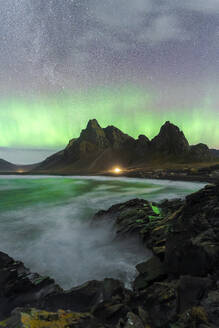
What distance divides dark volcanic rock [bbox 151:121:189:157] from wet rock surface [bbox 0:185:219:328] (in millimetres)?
116455

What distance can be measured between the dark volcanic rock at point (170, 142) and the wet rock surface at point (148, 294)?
116 metres

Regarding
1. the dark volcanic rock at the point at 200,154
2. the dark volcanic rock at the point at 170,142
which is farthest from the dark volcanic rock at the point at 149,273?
the dark volcanic rock at the point at 170,142

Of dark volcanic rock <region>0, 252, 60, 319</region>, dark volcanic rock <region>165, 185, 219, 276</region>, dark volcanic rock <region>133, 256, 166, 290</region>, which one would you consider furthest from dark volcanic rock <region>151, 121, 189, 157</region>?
dark volcanic rock <region>0, 252, 60, 319</region>

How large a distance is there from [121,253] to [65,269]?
2908mm

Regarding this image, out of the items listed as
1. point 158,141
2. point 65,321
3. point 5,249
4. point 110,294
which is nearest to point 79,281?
point 110,294

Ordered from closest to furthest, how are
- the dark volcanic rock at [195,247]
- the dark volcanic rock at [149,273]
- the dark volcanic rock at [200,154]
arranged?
the dark volcanic rock at [195,247]
the dark volcanic rock at [149,273]
the dark volcanic rock at [200,154]

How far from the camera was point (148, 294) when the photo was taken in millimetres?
4750

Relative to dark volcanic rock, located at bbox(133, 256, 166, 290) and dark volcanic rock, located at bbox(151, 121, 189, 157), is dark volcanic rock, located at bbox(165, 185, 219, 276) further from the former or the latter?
dark volcanic rock, located at bbox(151, 121, 189, 157)

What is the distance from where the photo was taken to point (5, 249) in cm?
1009

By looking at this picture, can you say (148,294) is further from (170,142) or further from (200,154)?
(170,142)

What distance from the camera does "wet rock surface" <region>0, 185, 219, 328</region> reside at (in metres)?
3.64

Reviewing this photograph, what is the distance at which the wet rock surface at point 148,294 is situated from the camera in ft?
11.9

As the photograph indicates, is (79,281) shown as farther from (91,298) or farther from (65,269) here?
(91,298)

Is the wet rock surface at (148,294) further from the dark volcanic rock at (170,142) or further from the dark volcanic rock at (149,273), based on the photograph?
the dark volcanic rock at (170,142)
